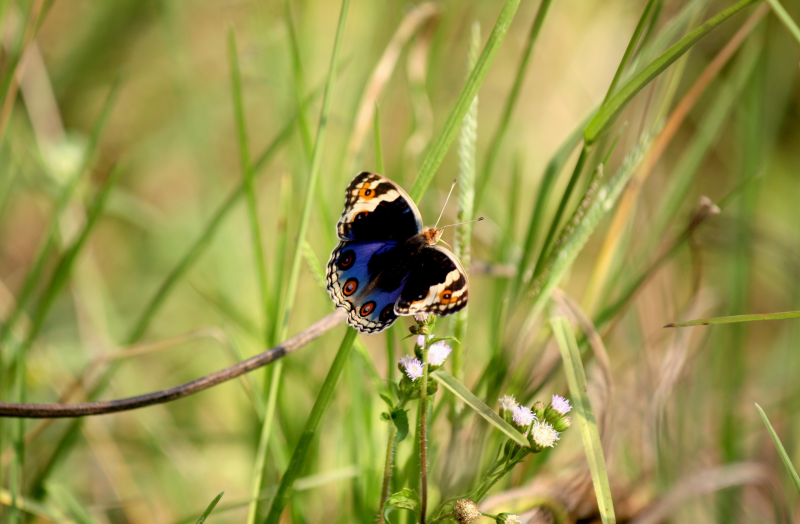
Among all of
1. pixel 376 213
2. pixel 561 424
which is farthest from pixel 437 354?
pixel 376 213

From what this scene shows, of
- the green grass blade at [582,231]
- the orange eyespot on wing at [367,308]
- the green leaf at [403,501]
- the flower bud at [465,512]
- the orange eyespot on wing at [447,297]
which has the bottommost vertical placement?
the flower bud at [465,512]

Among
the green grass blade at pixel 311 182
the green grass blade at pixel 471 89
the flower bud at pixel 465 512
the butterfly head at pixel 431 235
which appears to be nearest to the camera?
the flower bud at pixel 465 512

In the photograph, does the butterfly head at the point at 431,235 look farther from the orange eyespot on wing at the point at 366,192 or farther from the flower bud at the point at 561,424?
the flower bud at the point at 561,424

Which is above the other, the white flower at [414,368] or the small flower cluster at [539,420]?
the white flower at [414,368]

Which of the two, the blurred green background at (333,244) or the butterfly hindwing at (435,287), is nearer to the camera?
the butterfly hindwing at (435,287)

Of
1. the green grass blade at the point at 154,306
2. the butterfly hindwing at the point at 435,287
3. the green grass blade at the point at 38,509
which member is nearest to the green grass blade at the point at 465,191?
the butterfly hindwing at the point at 435,287

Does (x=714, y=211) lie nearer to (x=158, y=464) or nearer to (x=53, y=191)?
(x=158, y=464)
